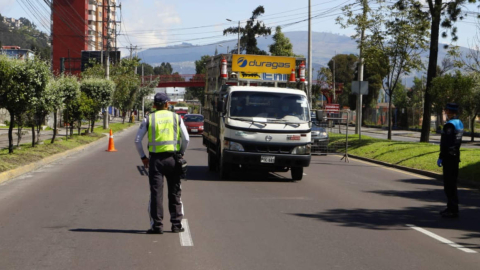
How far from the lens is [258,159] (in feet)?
50.2

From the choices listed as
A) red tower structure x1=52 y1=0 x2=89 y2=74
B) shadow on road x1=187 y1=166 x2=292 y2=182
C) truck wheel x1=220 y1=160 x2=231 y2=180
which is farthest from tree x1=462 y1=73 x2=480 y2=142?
red tower structure x1=52 y1=0 x2=89 y2=74

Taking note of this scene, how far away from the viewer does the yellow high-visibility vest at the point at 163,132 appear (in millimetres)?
8695

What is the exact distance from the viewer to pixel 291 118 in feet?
51.8

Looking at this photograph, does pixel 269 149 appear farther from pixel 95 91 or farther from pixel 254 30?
pixel 254 30

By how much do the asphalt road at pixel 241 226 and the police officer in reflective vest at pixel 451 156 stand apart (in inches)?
15.1

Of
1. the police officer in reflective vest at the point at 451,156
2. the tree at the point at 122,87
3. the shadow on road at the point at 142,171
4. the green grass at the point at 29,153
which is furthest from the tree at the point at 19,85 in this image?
the tree at the point at 122,87

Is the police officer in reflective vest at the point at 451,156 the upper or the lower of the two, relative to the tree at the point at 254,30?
lower

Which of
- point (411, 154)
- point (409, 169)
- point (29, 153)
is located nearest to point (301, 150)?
point (409, 169)

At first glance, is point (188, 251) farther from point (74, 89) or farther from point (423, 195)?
point (74, 89)

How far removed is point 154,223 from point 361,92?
1992cm

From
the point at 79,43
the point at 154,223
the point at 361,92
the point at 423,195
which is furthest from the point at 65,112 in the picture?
the point at 79,43

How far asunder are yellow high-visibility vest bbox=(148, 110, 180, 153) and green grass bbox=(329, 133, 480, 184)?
9.91 m

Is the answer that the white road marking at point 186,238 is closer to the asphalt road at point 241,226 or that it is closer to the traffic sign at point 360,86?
the asphalt road at point 241,226

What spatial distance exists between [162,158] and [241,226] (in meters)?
1.61
